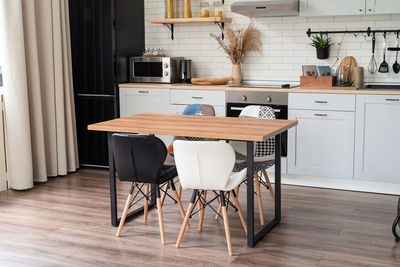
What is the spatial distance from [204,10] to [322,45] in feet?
4.44

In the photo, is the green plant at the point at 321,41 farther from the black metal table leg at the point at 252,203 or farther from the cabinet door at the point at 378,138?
the black metal table leg at the point at 252,203

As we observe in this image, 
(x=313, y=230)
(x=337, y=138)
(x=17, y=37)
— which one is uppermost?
(x=17, y=37)

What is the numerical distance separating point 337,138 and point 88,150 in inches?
108

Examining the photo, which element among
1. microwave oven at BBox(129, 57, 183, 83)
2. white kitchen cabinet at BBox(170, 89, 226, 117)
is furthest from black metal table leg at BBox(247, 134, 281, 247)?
microwave oven at BBox(129, 57, 183, 83)

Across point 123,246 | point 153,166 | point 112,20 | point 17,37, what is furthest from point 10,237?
point 112,20

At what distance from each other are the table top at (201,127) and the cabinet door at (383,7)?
176cm

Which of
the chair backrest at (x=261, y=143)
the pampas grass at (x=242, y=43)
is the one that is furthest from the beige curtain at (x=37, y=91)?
the chair backrest at (x=261, y=143)

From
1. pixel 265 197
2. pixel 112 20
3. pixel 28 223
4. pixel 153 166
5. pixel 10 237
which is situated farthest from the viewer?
pixel 112 20

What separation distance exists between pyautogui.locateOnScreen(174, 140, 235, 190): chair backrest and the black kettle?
9.22ft

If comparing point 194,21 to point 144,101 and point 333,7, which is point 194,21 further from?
point 333,7

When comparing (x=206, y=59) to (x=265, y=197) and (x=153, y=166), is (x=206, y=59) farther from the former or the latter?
(x=153, y=166)

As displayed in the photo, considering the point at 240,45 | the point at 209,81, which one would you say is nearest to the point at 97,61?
the point at 209,81

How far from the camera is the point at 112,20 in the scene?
5887 millimetres

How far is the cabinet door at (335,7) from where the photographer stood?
523 centimetres
